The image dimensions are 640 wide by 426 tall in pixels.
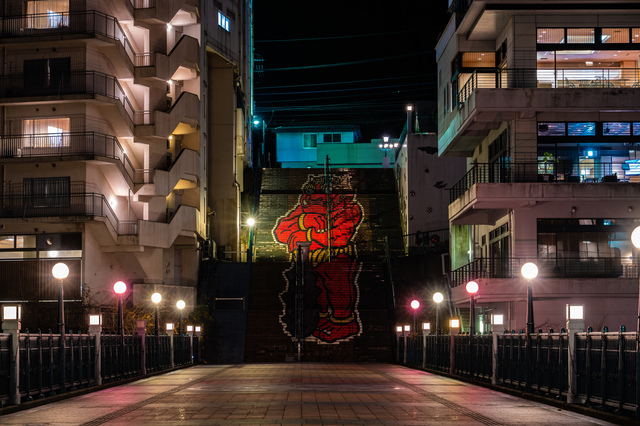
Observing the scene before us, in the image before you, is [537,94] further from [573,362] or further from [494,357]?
[573,362]

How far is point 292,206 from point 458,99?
28.4 meters

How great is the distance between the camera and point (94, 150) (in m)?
42.9

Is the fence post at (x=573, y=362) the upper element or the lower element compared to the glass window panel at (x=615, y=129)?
lower

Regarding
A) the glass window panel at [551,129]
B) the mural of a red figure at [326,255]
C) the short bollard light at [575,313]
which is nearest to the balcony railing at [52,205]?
the mural of a red figure at [326,255]

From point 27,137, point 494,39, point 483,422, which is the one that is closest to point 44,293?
point 27,137

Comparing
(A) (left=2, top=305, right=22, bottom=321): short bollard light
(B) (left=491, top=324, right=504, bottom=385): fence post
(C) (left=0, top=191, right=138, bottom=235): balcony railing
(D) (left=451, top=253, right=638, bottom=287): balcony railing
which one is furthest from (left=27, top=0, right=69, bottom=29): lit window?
(B) (left=491, top=324, right=504, bottom=385): fence post

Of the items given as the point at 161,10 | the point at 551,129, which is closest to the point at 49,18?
the point at 161,10

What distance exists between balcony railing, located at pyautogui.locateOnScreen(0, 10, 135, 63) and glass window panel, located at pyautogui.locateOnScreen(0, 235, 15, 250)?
9.66m

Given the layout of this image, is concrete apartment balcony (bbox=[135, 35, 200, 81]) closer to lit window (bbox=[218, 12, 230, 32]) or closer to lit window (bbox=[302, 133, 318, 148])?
lit window (bbox=[218, 12, 230, 32])

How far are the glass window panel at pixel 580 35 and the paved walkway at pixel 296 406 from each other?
17.2 metres

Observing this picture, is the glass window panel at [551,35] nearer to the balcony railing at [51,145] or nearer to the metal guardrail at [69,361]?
the metal guardrail at [69,361]

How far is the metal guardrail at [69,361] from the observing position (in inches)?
687

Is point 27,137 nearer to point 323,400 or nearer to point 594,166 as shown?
point 594,166

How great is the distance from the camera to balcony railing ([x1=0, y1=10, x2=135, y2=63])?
43188mm
